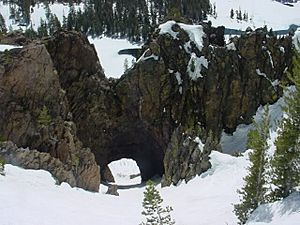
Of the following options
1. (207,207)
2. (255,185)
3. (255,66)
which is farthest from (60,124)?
(255,66)

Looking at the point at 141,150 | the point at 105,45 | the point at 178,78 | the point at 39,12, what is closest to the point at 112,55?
the point at 105,45

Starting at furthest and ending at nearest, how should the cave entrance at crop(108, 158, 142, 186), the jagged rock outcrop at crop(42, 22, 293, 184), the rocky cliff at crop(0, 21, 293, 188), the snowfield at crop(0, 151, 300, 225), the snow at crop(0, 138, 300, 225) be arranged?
the cave entrance at crop(108, 158, 142, 186), the jagged rock outcrop at crop(42, 22, 293, 184), the rocky cliff at crop(0, 21, 293, 188), the snow at crop(0, 138, 300, 225), the snowfield at crop(0, 151, 300, 225)

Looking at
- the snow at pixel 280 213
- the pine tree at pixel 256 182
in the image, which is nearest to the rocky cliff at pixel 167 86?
the pine tree at pixel 256 182

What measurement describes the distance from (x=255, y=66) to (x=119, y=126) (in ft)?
74.5

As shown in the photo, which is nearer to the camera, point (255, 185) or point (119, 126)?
point (255, 185)

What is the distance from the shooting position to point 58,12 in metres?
182

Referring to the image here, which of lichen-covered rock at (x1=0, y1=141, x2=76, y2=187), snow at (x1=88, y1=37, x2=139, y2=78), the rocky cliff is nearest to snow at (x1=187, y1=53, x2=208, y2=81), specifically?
the rocky cliff

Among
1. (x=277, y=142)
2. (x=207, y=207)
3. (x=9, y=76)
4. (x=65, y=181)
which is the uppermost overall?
(x=277, y=142)

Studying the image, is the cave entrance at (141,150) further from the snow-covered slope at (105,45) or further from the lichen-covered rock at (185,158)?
the snow-covered slope at (105,45)

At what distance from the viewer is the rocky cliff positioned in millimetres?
59156

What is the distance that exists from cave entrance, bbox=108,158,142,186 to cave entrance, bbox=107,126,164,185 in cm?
405

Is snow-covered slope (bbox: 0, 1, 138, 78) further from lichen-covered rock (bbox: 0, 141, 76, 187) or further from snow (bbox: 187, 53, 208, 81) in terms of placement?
lichen-covered rock (bbox: 0, 141, 76, 187)

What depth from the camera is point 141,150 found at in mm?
67875

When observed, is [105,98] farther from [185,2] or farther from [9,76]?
[185,2]
